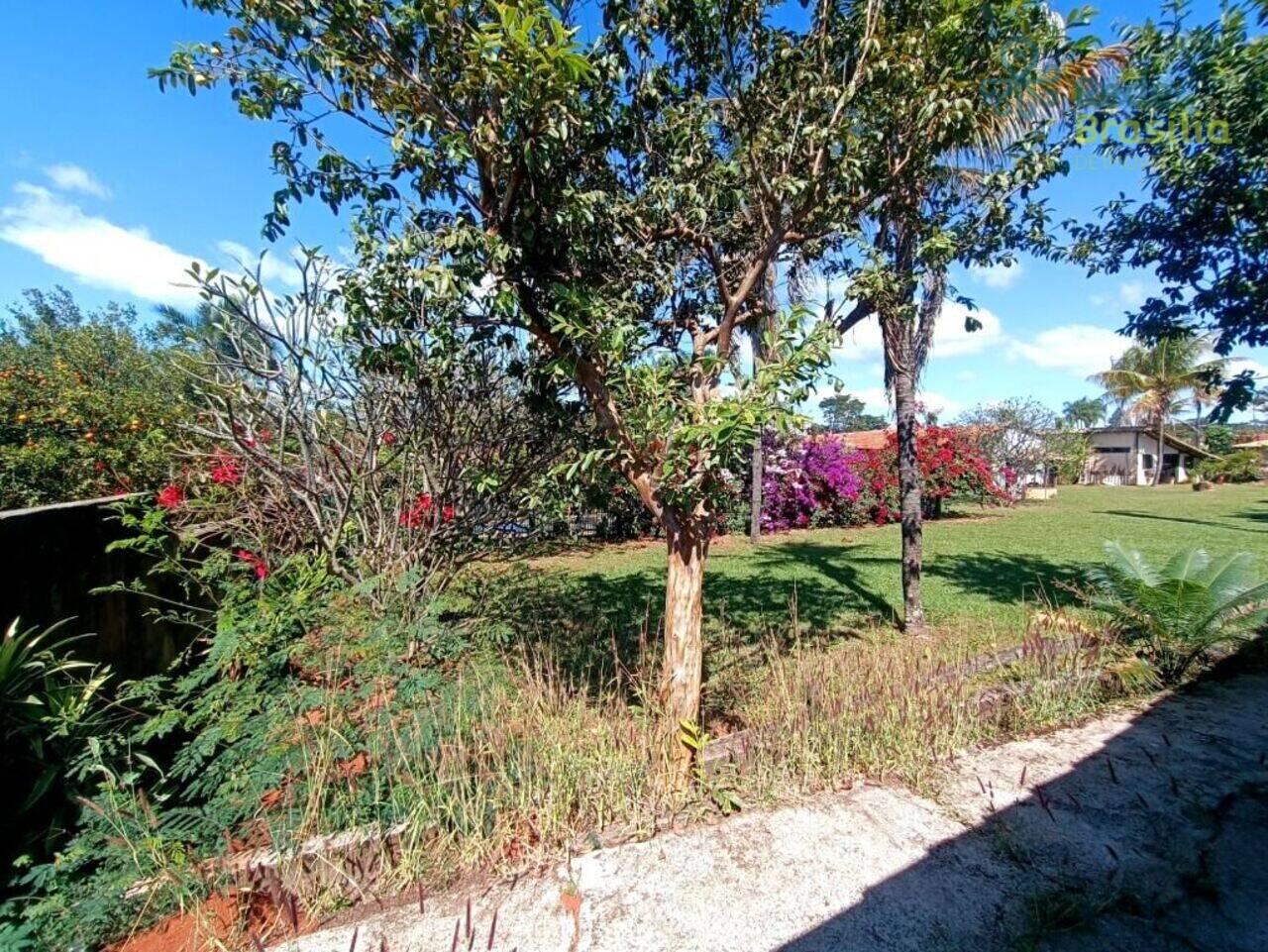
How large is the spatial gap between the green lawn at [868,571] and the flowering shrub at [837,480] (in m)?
0.78

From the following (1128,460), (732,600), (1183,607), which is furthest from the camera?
(1128,460)

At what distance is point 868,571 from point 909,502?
3.38 meters

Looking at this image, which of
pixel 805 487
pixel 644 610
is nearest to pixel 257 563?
pixel 644 610

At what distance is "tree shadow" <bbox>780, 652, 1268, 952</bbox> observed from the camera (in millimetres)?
1809

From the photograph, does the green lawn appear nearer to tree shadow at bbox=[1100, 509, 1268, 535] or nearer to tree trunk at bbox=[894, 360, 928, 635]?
tree shadow at bbox=[1100, 509, 1268, 535]

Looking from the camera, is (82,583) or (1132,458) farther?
(1132,458)

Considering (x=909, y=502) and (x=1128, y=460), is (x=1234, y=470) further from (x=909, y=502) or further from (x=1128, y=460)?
(x=909, y=502)

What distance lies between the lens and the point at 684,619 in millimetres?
2846

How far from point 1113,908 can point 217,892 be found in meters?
3.29

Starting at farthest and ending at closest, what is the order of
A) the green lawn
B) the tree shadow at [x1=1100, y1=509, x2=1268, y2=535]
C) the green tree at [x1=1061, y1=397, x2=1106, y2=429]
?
1. the green tree at [x1=1061, y1=397, x2=1106, y2=429]
2. the tree shadow at [x1=1100, y1=509, x2=1268, y2=535]
3. the green lawn

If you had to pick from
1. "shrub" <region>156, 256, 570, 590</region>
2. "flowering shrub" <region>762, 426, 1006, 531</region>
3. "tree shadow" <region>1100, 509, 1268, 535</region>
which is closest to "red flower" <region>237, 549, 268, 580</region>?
"shrub" <region>156, 256, 570, 590</region>

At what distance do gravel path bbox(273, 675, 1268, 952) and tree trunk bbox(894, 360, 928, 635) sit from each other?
2727 millimetres

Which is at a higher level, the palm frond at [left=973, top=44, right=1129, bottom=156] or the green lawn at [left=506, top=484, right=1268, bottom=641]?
the palm frond at [left=973, top=44, right=1129, bottom=156]

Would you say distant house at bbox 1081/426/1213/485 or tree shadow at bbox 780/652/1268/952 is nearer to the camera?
tree shadow at bbox 780/652/1268/952
